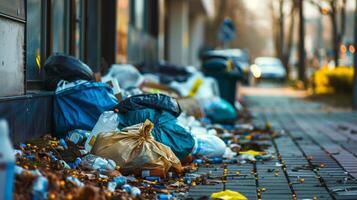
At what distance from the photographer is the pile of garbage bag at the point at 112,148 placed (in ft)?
19.9

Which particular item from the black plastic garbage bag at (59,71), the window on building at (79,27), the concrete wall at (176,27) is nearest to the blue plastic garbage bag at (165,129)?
the black plastic garbage bag at (59,71)

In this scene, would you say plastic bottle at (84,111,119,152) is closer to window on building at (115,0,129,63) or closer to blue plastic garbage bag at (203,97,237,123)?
blue plastic garbage bag at (203,97,237,123)

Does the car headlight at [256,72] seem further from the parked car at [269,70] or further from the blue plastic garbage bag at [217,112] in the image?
the blue plastic garbage bag at [217,112]

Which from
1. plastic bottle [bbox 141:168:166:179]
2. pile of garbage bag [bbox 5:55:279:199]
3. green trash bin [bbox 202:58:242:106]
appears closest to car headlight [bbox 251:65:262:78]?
green trash bin [bbox 202:58:242:106]

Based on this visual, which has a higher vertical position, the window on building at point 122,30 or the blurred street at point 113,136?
the window on building at point 122,30

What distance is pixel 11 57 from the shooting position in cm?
792

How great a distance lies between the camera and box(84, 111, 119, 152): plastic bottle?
843cm

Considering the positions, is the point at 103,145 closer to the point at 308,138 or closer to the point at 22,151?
the point at 22,151

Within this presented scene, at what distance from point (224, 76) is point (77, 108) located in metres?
10.3

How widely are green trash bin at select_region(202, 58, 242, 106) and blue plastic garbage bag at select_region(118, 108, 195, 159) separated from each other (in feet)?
32.6

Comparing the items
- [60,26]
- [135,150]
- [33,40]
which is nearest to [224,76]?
[60,26]

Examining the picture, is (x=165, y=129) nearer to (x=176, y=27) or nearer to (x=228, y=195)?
(x=228, y=195)

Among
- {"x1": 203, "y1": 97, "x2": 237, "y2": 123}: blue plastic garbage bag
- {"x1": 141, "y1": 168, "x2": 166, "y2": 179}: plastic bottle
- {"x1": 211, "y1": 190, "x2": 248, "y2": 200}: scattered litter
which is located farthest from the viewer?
{"x1": 203, "y1": 97, "x2": 237, "y2": 123}: blue plastic garbage bag

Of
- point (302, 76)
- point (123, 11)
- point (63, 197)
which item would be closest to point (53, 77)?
point (63, 197)
